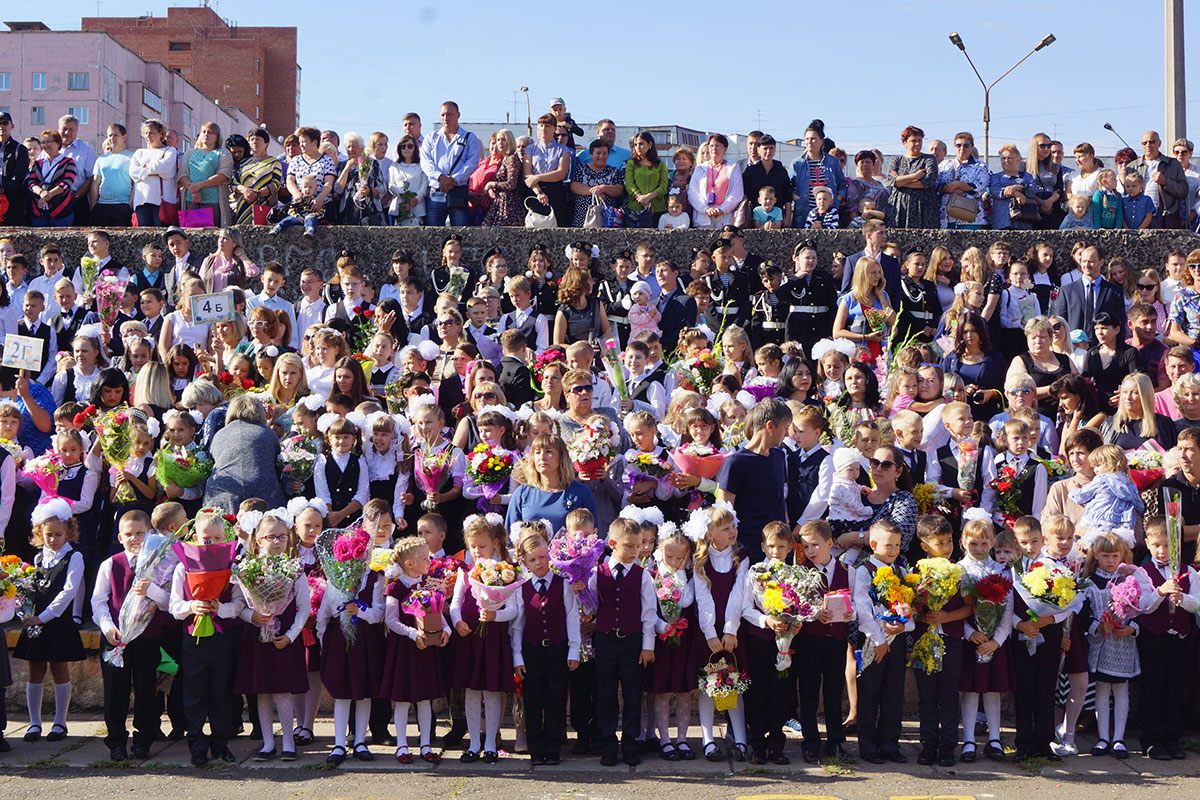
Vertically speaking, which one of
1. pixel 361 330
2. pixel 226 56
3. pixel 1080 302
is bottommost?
pixel 361 330

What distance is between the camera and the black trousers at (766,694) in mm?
6684

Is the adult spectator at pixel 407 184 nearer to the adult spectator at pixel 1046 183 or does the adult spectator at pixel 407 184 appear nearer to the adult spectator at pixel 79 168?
the adult spectator at pixel 79 168

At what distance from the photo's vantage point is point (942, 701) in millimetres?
6691

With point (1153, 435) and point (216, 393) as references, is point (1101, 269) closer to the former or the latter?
point (1153, 435)

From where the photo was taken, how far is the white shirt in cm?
669

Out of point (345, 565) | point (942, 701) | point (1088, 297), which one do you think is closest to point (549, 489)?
point (345, 565)

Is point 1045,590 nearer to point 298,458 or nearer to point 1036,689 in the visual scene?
point 1036,689

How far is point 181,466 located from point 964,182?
871 cm

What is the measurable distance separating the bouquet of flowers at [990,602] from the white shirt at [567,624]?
221cm

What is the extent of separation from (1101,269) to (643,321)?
439 centimetres

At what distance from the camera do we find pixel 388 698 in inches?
263

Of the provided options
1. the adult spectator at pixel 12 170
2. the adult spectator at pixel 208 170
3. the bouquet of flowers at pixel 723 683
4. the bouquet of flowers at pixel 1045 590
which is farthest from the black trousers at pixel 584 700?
the adult spectator at pixel 12 170

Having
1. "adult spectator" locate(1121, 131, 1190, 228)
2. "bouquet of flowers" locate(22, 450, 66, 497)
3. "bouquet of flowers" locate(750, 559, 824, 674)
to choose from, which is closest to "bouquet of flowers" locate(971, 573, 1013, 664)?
"bouquet of flowers" locate(750, 559, 824, 674)

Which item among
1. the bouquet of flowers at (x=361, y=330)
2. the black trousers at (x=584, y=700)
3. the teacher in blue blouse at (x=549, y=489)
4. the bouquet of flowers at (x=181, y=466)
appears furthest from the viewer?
the bouquet of flowers at (x=361, y=330)
